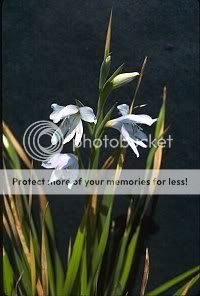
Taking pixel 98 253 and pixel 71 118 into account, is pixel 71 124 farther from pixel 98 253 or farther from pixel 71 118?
pixel 98 253

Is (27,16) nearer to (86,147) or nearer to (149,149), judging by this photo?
(86,147)

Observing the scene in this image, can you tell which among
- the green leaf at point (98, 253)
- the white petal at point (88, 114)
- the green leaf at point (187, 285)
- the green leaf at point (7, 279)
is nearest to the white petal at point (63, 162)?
the white petal at point (88, 114)

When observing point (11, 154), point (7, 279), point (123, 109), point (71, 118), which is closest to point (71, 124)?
point (71, 118)

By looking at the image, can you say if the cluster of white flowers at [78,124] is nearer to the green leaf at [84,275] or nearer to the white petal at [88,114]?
the white petal at [88,114]

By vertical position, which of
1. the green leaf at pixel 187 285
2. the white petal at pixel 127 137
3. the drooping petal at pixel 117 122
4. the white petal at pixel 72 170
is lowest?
the green leaf at pixel 187 285

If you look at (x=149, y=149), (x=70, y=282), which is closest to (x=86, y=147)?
(x=149, y=149)
